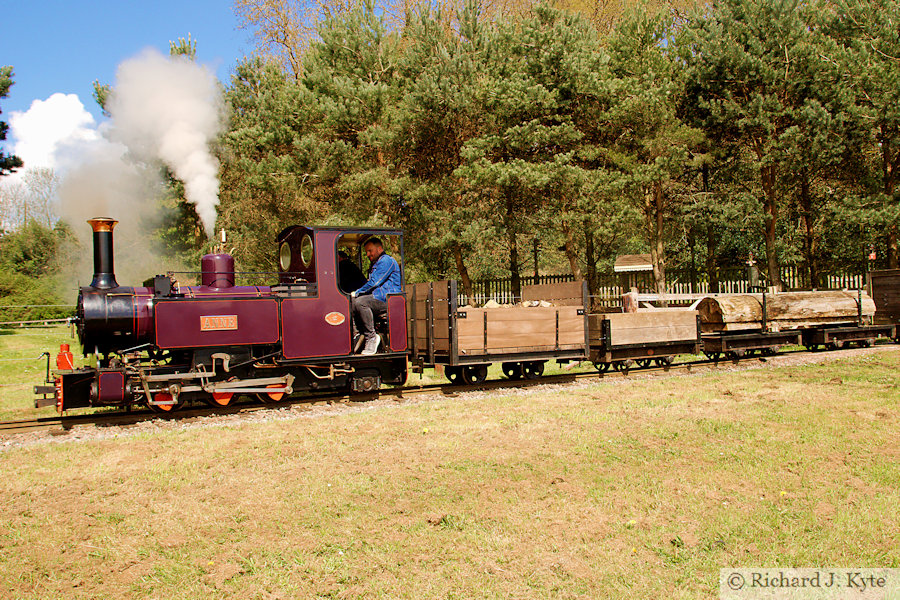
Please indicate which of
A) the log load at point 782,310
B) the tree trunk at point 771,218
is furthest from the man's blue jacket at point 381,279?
the tree trunk at point 771,218

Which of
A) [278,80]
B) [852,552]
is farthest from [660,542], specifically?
[278,80]

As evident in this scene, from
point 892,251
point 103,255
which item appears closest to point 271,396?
point 103,255

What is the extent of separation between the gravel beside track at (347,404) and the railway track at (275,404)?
18mm

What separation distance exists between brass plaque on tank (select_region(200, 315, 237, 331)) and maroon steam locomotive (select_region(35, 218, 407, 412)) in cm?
1

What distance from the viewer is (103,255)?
860cm

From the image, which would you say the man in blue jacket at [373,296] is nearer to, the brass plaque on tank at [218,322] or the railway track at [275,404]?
the railway track at [275,404]

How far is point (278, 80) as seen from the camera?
937 inches

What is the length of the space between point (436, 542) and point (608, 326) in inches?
306

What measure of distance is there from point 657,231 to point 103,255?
20253mm

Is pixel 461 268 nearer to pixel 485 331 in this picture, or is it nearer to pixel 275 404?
pixel 485 331

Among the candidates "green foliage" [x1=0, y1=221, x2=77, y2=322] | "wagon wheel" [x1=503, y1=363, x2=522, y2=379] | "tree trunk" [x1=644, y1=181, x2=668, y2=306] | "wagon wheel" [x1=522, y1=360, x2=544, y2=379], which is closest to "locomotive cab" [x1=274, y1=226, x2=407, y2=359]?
"wagon wheel" [x1=503, y1=363, x2=522, y2=379]

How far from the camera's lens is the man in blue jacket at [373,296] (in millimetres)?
9727

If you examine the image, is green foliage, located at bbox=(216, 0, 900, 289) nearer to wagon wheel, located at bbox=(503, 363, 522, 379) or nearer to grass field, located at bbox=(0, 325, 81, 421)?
grass field, located at bbox=(0, 325, 81, 421)

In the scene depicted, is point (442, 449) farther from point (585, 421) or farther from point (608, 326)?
point (608, 326)
